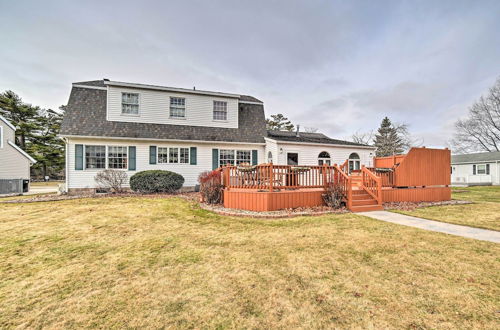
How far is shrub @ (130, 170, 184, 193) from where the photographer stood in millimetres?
10852

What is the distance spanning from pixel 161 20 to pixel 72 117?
Answer: 7232 mm

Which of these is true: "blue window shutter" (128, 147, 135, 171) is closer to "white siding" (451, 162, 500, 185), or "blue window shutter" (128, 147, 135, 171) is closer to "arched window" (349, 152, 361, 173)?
"arched window" (349, 152, 361, 173)

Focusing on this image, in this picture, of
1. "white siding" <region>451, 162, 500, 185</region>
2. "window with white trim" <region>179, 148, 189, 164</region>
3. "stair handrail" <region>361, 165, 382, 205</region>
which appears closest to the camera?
"stair handrail" <region>361, 165, 382, 205</region>

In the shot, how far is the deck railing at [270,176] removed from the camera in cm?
683

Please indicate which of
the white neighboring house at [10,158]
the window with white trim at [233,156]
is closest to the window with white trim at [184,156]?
the window with white trim at [233,156]

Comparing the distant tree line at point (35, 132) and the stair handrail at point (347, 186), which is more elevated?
the distant tree line at point (35, 132)

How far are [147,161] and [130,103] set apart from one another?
3.80m

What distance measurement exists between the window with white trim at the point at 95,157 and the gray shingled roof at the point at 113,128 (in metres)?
0.81

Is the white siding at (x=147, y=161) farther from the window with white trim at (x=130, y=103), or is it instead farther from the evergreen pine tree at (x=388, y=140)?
the evergreen pine tree at (x=388, y=140)

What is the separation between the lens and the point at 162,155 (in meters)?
12.2

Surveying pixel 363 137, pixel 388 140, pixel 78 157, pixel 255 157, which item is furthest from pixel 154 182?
pixel 363 137

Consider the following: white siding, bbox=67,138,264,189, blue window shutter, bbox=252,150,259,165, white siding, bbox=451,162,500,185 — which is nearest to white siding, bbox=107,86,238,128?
white siding, bbox=67,138,264,189

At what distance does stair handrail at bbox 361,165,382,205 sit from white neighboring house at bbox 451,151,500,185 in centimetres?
2519

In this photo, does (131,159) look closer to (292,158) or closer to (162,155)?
(162,155)
